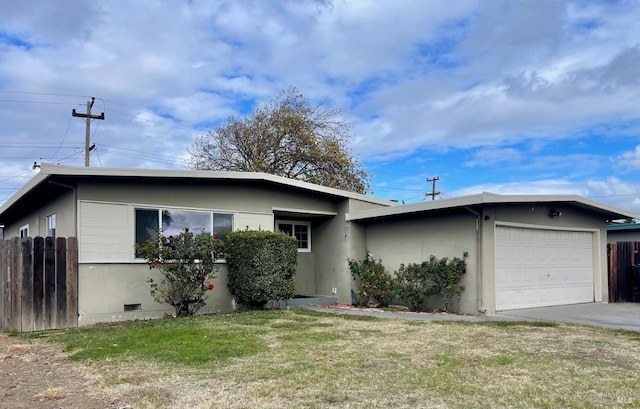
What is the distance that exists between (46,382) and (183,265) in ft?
16.4

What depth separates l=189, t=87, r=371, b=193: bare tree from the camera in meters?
27.3

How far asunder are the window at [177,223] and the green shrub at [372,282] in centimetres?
383

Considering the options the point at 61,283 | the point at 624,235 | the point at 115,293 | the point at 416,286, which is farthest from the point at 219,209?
the point at 624,235

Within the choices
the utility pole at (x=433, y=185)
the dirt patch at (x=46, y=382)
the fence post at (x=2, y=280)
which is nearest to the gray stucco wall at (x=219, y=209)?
the fence post at (x=2, y=280)

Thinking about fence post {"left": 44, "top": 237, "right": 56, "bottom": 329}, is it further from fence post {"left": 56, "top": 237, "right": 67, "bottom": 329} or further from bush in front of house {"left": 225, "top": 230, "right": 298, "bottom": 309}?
bush in front of house {"left": 225, "top": 230, "right": 298, "bottom": 309}

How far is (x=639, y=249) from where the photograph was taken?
1484 cm

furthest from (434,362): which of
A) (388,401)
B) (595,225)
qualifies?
(595,225)

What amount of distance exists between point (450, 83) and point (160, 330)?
1326 centimetres

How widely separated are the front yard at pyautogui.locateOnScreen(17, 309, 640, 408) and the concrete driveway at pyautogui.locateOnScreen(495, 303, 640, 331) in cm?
103

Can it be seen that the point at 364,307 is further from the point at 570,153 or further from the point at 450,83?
the point at 570,153

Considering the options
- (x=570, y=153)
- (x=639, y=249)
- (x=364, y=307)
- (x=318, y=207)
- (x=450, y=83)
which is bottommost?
(x=364, y=307)

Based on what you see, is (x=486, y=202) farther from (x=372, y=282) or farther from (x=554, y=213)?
(x=372, y=282)

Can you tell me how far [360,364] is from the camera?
6219 mm

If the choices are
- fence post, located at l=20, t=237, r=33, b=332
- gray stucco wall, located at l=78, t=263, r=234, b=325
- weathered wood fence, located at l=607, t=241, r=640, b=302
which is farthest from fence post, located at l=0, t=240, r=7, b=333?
weathered wood fence, located at l=607, t=241, r=640, b=302
